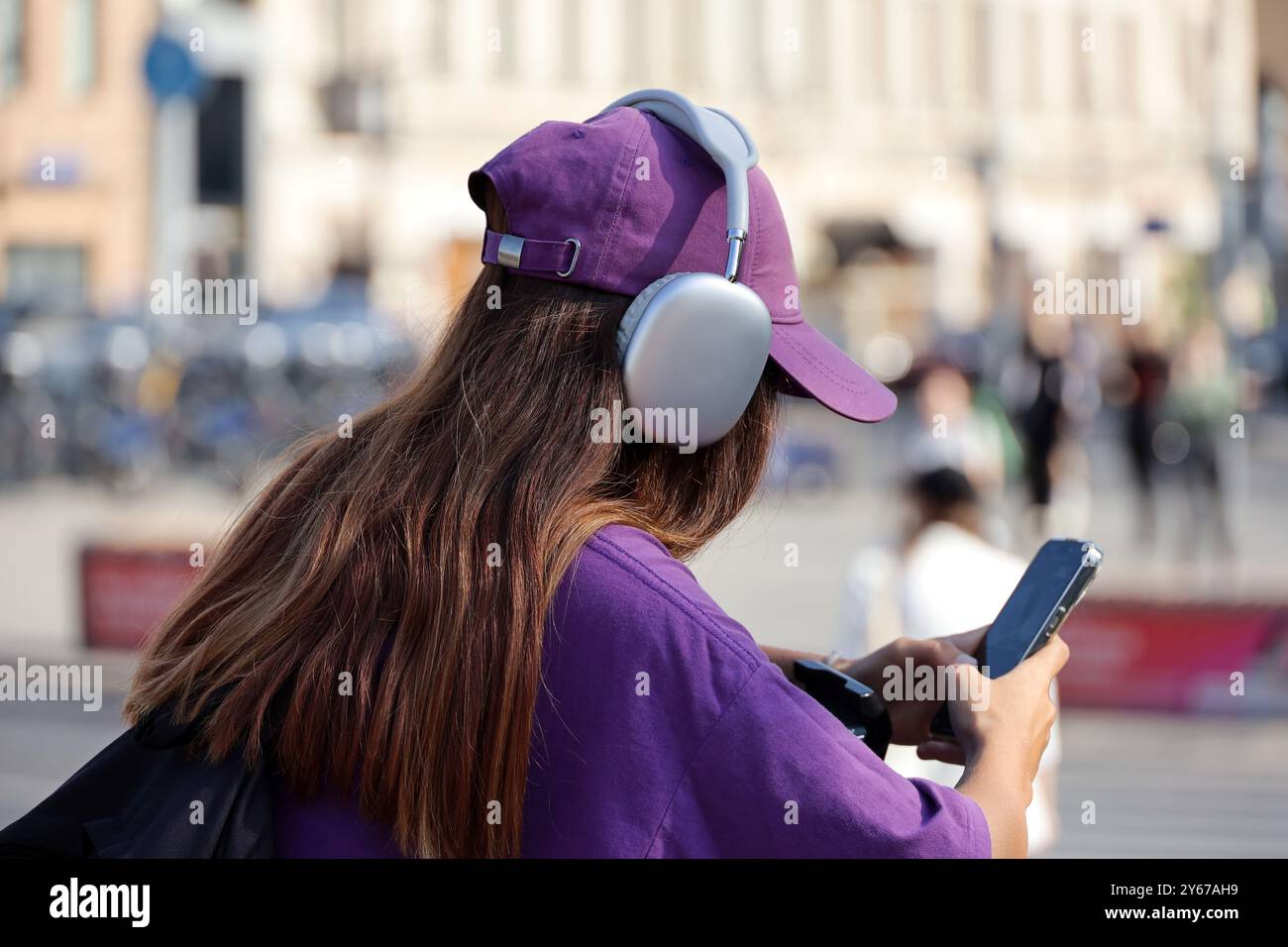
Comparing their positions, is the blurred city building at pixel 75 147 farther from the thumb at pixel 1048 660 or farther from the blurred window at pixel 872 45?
the thumb at pixel 1048 660

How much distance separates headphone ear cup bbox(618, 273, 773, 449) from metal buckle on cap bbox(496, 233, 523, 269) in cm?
12

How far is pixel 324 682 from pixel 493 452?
0.25 metres

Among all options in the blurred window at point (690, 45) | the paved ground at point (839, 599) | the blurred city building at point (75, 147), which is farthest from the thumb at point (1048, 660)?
the blurred window at point (690, 45)

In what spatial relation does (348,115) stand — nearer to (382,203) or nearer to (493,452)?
(382,203)

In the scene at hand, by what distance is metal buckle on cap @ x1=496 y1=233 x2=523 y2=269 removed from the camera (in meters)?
1.51

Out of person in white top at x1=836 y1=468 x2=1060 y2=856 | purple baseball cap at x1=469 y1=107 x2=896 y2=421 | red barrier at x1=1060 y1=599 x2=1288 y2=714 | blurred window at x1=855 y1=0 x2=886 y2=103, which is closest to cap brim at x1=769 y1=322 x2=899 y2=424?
purple baseball cap at x1=469 y1=107 x2=896 y2=421

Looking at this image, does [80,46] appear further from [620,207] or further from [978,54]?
[620,207]

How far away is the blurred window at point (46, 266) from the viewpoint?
30141mm

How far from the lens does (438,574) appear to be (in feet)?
4.59

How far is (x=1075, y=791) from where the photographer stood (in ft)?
20.1

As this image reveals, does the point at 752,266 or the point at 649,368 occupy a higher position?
the point at 752,266

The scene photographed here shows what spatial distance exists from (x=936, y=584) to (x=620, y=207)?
250 cm

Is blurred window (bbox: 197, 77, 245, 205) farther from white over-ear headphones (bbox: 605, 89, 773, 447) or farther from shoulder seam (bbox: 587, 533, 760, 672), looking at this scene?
shoulder seam (bbox: 587, 533, 760, 672)
